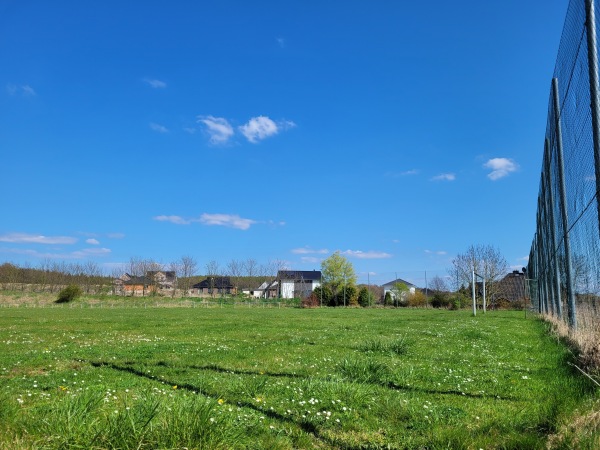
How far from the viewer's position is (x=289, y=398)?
471cm

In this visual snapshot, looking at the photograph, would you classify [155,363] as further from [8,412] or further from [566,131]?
[566,131]

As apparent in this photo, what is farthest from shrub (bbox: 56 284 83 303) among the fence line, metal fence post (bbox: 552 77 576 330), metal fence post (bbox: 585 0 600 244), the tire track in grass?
metal fence post (bbox: 585 0 600 244)

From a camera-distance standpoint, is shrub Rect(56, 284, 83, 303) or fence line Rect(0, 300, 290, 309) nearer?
fence line Rect(0, 300, 290, 309)

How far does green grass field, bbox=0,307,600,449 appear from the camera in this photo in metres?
2.85

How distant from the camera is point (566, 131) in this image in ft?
27.3

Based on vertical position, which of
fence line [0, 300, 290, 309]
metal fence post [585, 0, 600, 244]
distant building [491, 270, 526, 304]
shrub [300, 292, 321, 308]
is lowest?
fence line [0, 300, 290, 309]

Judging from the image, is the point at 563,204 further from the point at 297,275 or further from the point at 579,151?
the point at 297,275

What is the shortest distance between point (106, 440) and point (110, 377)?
395 cm

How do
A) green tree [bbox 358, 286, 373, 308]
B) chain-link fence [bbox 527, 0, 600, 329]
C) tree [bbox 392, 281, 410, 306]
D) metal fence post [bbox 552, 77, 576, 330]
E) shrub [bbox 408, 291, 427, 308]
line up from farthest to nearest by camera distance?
tree [bbox 392, 281, 410, 306], green tree [bbox 358, 286, 373, 308], shrub [bbox 408, 291, 427, 308], metal fence post [bbox 552, 77, 576, 330], chain-link fence [bbox 527, 0, 600, 329]

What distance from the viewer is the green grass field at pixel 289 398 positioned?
285cm

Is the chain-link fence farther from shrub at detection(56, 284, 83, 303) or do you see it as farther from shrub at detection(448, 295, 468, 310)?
shrub at detection(56, 284, 83, 303)

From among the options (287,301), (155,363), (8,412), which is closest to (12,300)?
(287,301)

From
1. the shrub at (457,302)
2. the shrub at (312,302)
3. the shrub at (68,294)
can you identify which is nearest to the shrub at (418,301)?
the shrub at (457,302)

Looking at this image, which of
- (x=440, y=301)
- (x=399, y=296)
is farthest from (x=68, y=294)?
(x=440, y=301)
